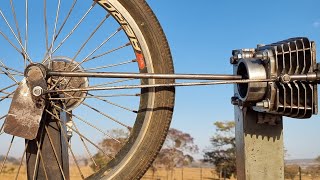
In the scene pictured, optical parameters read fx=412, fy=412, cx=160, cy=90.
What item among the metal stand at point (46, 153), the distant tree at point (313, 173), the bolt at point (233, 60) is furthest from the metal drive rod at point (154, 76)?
the distant tree at point (313, 173)

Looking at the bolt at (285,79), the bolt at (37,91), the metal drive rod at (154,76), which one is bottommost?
the bolt at (37,91)

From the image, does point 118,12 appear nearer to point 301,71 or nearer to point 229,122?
point 301,71

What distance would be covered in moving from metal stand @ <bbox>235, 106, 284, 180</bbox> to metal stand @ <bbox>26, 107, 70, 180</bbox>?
1.47 m

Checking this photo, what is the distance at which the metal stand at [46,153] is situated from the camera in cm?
332

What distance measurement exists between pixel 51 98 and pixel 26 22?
0.89 metres

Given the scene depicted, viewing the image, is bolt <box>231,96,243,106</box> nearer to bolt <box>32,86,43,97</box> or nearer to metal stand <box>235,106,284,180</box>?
metal stand <box>235,106,284,180</box>

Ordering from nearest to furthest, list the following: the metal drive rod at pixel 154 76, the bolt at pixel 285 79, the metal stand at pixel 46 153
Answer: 1. the bolt at pixel 285 79
2. the metal drive rod at pixel 154 76
3. the metal stand at pixel 46 153

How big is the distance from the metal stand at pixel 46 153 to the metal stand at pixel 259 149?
147 cm

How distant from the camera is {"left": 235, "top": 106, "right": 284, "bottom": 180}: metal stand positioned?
2904mm

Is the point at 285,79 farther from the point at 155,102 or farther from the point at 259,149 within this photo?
the point at 155,102

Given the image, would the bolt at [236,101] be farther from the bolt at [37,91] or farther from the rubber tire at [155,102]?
the bolt at [37,91]

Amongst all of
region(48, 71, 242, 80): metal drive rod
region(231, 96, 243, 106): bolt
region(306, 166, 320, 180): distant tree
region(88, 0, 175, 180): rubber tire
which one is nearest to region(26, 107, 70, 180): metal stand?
region(88, 0, 175, 180): rubber tire

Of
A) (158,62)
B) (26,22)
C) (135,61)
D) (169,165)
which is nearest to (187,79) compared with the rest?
(158,62)

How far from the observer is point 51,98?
128 inches
